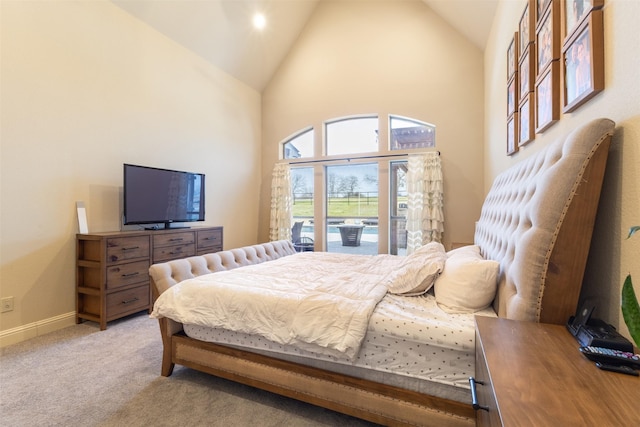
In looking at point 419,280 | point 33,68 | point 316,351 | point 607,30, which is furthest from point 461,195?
point 33,68

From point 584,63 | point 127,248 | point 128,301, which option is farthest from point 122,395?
point 584,63

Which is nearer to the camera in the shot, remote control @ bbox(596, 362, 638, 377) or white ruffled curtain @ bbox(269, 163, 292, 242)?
remote control @ bbox(596, 362, 638, 377)

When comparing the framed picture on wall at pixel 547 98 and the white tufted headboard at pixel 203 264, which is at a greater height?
the framed picture on wall at pixel 547 98

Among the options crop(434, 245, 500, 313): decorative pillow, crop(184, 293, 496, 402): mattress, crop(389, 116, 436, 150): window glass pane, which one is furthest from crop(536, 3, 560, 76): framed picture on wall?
crop(389, 116, 436, 150): window glass pane

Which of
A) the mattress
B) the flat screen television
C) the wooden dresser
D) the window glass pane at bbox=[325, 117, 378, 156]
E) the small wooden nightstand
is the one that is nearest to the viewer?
the small wooden nightstand

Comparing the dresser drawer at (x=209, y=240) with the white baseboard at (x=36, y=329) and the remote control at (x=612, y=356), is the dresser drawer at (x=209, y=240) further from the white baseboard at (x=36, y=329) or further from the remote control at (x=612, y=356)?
the remote control at (x=612, y=356)

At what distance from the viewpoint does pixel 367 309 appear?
143 centimetres

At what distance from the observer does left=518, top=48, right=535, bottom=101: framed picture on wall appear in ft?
6.28

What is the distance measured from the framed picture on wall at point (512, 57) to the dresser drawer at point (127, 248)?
3903 millimetres

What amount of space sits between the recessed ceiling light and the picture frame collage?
3.54 meters

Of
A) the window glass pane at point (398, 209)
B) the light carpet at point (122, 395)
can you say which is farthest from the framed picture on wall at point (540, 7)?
the window glass pane at point (398, 209)

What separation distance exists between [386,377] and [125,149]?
142 inches

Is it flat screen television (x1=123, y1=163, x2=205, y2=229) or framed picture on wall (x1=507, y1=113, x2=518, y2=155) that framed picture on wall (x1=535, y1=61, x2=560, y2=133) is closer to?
framed picture on wall (x1=507, y1=113, x2=518, y2=155)

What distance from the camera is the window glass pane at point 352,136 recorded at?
4746mm
